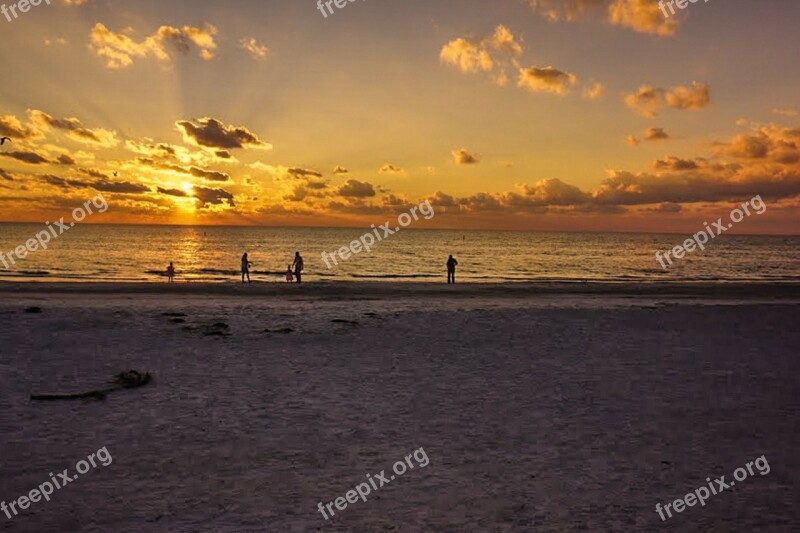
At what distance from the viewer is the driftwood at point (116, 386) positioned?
11547 mm

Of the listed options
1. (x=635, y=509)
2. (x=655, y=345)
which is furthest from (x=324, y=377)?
(x=655, y=345)

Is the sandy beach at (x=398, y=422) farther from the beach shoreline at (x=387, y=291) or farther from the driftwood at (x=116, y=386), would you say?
the beach shoreline at (x=387, y=291)

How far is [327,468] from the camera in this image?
8.45 m

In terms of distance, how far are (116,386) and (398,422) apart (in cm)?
680

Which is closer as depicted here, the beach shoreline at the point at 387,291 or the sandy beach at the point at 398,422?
the sandy beach at the point at 398,422

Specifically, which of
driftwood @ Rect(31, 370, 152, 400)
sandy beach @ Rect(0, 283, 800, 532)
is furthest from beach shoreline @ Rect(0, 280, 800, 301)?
driftwood @ Rect(31, 370, 152, 400)

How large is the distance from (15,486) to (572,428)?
9067 millimetres

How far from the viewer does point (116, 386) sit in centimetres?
1251

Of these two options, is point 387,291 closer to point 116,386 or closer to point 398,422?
point 116,386

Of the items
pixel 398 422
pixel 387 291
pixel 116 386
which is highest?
pixel 387 291

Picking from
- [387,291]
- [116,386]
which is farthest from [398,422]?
[387,291]

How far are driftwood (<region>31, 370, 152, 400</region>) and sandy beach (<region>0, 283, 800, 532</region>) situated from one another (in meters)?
0.23

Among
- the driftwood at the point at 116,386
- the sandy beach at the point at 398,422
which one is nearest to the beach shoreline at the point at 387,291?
the sandy beach at the point at 398,422

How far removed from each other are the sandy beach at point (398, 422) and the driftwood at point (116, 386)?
234mm
